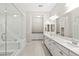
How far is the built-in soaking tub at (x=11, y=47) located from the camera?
2.75 meters

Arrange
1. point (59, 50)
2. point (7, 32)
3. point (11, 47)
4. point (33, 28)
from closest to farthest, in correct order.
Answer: point (59, 50) → point (7, 32) → point (11, 47) → point (33, 28)

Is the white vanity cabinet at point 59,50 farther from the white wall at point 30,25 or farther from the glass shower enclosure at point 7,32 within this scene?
the glass shower enclosure at point 7,32

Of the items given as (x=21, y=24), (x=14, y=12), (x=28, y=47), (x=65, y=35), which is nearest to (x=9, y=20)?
(x=14, y=12)

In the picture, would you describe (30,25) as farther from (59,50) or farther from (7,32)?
(59,50)

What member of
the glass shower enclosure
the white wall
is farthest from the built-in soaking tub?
the white wall

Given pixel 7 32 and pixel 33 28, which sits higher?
pixel 33 28

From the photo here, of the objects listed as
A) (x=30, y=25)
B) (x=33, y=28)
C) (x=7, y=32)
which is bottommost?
(x=7, y=32)

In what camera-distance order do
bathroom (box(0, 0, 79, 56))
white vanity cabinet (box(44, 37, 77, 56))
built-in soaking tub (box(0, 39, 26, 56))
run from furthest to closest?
bathroom (box(0, 0, 79, 56)) → built-in soaking tub (box(0, 39, 26, 56)) → white vanity cabinet (box(44, 37, 77, 56))

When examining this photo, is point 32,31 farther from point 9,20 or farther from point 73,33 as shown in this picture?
point 73,33

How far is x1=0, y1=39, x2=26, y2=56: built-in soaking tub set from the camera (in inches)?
108

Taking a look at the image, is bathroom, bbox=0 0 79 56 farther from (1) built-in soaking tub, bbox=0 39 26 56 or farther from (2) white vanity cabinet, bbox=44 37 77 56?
(2) white vanity cabinet, bbox=44 37 77 56

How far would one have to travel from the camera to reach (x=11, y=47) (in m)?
3.29

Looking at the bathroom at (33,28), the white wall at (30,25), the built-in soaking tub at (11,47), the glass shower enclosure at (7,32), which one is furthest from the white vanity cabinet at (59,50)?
the glass shower enclosure at (7,32)

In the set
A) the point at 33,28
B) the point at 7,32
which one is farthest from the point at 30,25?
the point at 7,32
